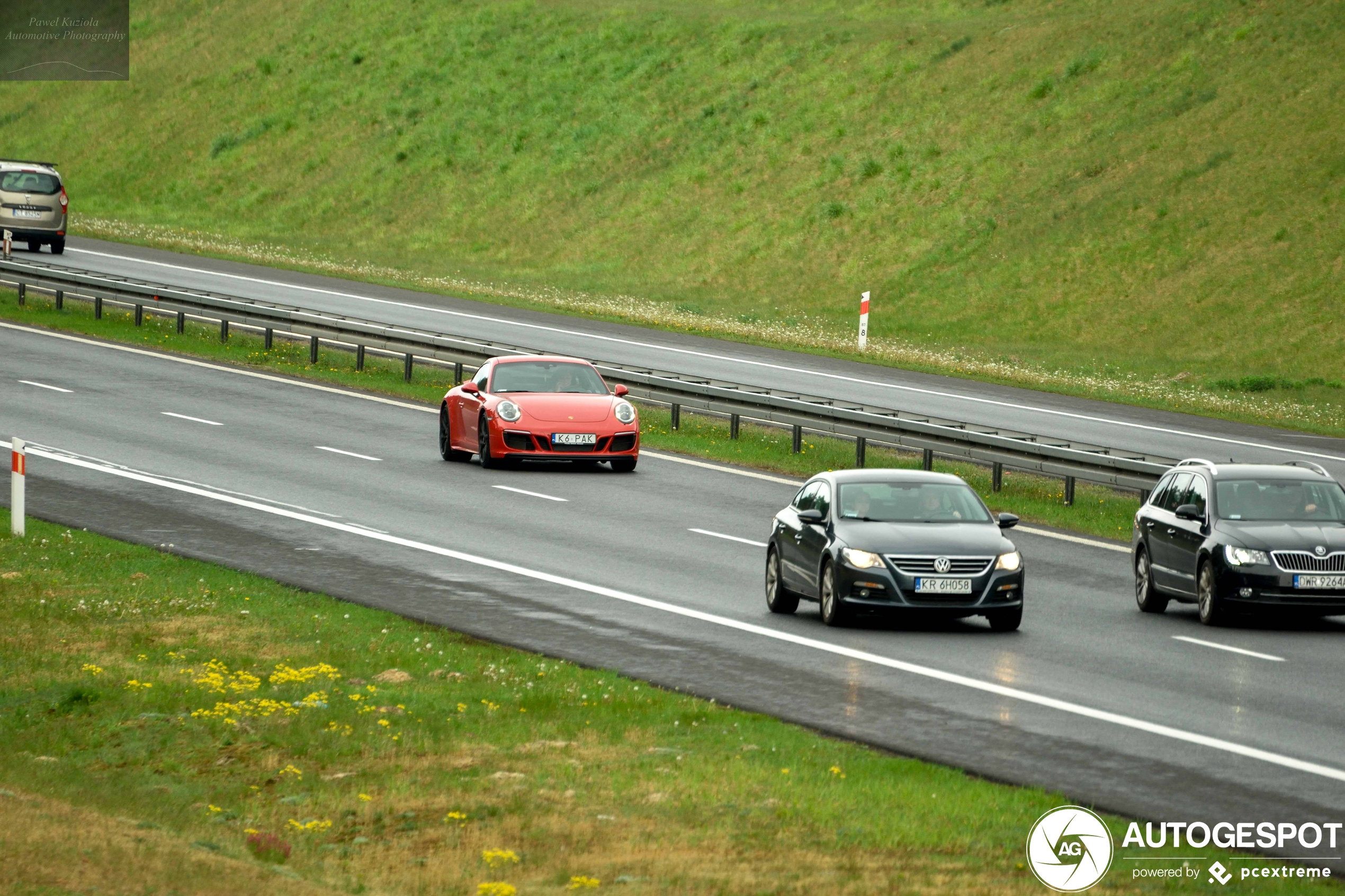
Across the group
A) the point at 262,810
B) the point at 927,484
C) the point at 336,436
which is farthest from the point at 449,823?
the point at 336,436

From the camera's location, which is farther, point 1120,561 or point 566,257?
point 566,257

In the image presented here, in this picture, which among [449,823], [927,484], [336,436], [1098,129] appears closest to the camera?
[449,823]

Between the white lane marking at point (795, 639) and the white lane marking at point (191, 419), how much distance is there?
13.2 ft

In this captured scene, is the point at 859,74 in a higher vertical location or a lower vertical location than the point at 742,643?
higher

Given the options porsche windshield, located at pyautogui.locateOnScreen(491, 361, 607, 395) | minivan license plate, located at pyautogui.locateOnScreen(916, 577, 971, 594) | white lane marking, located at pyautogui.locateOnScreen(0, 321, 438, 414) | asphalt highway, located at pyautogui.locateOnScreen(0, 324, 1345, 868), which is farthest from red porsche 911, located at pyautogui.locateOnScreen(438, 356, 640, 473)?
minivan license plate, located at pyautogui.locateOnScreen(916, 577, 971, 594)

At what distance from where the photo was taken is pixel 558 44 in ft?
240

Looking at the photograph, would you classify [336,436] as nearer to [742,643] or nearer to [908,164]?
[742,643]

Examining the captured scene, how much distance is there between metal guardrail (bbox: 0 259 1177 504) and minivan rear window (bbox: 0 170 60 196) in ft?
21.8

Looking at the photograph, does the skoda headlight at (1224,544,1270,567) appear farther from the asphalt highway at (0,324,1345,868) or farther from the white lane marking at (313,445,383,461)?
the white lane marking at (313,445,383,461)

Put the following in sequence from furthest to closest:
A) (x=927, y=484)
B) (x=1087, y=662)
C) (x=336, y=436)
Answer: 1. (x=336, y=436)
2. (x=927, y=484)
3. (x=1087, y=662)

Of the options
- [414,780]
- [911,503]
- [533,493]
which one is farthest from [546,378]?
[414,780]

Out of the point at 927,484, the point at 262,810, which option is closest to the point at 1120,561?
the point at 927,484

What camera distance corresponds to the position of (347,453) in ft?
84.7

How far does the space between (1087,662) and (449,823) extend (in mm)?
6730
